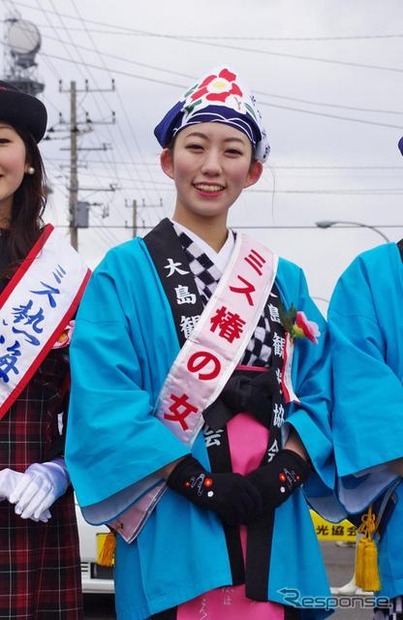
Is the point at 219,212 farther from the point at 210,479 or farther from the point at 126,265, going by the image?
the point at 210,479

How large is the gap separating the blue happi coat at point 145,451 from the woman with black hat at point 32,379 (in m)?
0.22

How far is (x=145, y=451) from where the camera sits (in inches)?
103

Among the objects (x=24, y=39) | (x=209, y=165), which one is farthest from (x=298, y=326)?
(x=24, y=39)

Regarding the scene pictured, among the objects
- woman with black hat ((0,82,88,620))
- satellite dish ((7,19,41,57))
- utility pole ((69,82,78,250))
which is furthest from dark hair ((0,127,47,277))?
satellite dish ((7,19,41,57))

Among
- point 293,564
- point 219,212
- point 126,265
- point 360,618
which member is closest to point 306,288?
point 219,212

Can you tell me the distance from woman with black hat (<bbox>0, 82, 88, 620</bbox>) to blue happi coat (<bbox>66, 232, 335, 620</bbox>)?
0.22m

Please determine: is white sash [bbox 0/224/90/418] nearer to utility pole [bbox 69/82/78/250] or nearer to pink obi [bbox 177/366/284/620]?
pink obi [bbox 177/366/284/620]

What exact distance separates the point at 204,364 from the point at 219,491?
0.38 meters

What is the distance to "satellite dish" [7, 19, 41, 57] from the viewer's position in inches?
1253

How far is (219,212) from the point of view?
2.98 m

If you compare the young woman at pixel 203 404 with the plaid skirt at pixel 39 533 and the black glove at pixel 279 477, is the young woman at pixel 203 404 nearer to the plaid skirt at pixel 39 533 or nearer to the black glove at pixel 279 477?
the black glove at pixel 279 477

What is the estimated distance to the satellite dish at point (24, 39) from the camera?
31.8 metres

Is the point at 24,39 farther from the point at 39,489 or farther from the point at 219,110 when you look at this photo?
the point at 39,489

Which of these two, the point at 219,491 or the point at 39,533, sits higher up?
the point at 219,491
